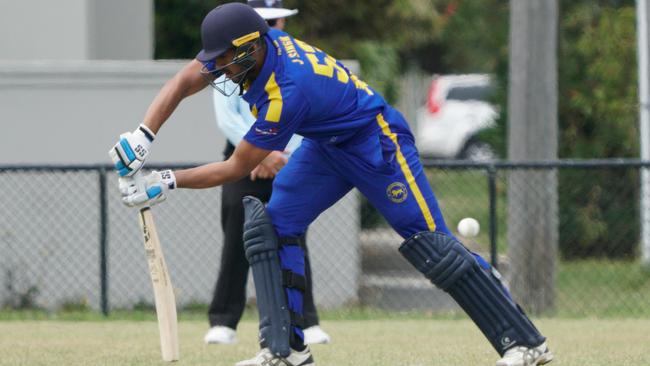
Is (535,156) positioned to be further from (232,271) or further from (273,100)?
A: (273,100)

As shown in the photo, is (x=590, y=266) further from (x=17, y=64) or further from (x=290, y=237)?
(x=290, y=237)

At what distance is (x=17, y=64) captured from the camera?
35.6 ft

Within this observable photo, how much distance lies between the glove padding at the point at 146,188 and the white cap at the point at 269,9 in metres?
2.04

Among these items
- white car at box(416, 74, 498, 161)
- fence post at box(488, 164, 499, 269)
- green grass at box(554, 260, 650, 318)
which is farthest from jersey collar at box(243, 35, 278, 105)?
white car at box(416, 74, 498, 161)

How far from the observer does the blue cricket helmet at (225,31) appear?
5805 millimetres

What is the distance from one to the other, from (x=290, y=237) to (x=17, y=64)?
17.0ft

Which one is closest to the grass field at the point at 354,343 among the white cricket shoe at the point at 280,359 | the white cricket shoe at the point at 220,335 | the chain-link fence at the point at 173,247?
the white cricket shoe at the point at 220,335

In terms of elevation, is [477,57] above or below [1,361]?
below

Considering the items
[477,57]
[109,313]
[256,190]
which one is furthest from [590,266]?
[477,57]

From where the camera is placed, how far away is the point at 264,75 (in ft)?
19.3

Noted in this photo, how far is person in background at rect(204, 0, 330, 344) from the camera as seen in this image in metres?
7.82

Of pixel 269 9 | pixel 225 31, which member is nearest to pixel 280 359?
pixel 225 31

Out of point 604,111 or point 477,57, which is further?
point 477,57

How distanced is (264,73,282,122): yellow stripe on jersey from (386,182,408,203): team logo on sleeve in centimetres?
71
